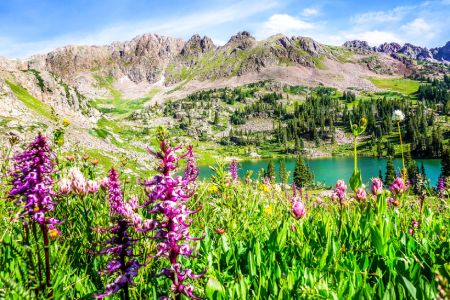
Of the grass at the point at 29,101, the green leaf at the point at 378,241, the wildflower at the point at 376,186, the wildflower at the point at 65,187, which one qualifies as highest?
the grass at the point at 29,101

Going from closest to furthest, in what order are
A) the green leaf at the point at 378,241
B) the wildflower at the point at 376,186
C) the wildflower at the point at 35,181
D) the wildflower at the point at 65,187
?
the wildflower at the point at 35,181 < the green leaf at the point at 378,241 < the wildflower at the point at 65,187 < the wildflower at the point at 376,186

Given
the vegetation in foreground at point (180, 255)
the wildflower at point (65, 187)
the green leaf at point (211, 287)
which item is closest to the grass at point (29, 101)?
the wildflower at point (65, 187)

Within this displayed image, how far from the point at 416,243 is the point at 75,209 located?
547 cm

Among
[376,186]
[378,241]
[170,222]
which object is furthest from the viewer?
[376,186]

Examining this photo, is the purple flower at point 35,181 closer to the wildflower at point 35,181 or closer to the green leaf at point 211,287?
the wildflower at point 35,181

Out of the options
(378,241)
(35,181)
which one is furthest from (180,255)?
(378,241)

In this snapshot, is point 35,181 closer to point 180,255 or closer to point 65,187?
point 180,255

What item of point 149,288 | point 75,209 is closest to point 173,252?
point 149,288

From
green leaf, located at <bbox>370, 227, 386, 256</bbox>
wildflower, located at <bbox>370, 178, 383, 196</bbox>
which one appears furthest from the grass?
green leaf, located at <bbox>370, 227, 386, 256</bbox>

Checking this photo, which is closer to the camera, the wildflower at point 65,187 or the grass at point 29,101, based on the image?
the wildflower at point 65,187

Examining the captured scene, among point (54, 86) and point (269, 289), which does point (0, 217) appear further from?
point (54, 86)

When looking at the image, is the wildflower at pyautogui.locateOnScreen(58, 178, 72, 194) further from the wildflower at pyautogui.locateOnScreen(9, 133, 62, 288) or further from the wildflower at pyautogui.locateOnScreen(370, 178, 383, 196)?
the wildflower at pyautogui.locateOnScreen(370, 178, 383, 196)

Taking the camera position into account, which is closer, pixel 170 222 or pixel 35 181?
pixel 170 222

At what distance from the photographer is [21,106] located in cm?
7794
